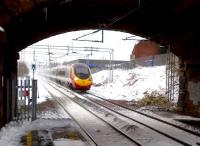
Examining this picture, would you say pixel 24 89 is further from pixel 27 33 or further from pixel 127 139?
pixel 127 139

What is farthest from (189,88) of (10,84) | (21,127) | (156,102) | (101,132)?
(21,127)

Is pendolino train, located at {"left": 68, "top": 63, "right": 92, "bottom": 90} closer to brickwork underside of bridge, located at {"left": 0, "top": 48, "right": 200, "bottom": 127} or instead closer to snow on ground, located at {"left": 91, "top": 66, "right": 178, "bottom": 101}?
snow on ground, located at {"left": 91, "top": 66, "right": 178, "bottom": 101}

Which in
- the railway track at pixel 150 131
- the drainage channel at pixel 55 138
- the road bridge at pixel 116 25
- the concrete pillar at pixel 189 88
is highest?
the road bridge at pixel 116 25

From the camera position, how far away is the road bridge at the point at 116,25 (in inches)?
535

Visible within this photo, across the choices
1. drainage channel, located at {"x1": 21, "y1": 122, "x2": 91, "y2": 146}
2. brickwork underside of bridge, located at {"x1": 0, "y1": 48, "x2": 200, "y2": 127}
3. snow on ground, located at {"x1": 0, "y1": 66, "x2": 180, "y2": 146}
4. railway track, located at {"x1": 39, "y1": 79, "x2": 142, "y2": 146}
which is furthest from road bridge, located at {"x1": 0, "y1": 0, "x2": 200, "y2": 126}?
railway track, located at {"x1": 39, "y1": 79, "x2": 142, "y2": 146}

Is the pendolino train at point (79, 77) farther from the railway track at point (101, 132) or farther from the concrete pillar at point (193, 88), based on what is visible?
the concrete pillar at point (193, 88)

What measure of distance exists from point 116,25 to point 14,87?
6382mm

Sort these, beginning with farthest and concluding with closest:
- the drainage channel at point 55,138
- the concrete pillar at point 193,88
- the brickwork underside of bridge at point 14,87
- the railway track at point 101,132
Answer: the concrete pillar at point 193,88
the brickwork underside of bridge at point 14,87
the railway track at point 101,132
the drainage channel at point 55,138

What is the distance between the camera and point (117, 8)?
15.9 metres

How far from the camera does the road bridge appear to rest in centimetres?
1359

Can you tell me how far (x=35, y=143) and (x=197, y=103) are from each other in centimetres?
1038

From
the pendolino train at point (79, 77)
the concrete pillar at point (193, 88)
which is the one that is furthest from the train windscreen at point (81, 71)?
the concrete pillar at point (193, 88)

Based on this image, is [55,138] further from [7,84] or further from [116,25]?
[116,25]

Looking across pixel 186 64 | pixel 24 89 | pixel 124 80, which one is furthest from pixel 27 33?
pixel 124 80
